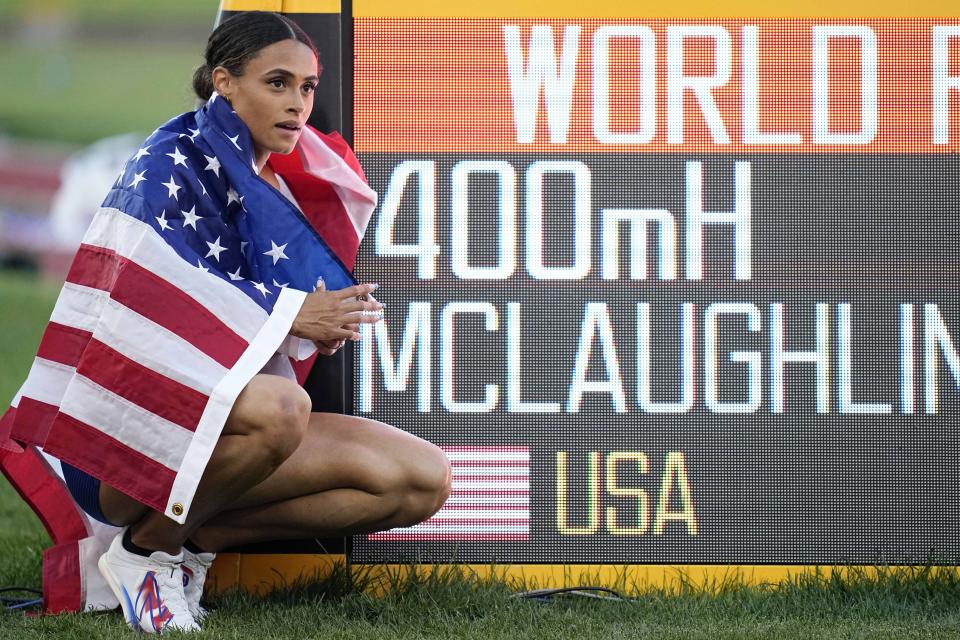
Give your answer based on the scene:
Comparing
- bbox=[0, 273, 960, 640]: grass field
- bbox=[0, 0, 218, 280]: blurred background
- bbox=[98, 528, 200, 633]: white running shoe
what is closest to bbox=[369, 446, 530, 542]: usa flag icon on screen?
bbox=[0, 273, 960, 640]: grass field

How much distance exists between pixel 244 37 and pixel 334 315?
727 mm

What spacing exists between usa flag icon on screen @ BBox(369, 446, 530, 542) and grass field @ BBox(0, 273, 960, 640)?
0.13 meters

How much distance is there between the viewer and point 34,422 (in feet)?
10.6

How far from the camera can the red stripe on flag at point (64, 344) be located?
3.24m

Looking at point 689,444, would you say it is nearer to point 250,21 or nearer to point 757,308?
point 757,308

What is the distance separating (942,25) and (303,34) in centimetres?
168

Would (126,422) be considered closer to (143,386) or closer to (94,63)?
(143,386)

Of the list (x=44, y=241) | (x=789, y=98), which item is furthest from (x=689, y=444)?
(x=44, y=241)

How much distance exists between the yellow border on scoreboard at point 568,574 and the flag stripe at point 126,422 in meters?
0.56

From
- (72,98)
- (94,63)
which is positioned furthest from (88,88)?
(94,63)

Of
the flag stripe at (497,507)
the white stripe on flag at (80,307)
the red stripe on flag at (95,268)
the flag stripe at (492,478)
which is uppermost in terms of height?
the red stripe on flag at (95,268)

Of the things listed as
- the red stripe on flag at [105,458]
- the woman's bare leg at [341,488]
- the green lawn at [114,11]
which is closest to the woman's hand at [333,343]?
the woman's bare leg at [341,488]

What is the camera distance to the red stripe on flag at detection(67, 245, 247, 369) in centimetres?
315

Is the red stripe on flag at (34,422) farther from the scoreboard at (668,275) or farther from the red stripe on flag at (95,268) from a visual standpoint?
the scoreboard at (668,275)
